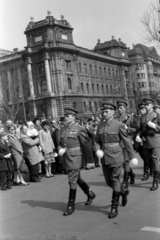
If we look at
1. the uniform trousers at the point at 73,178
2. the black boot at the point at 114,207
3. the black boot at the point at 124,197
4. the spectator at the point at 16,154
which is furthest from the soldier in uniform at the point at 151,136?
the spectator at the point at 16,154

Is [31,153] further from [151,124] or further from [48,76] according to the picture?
[48,76]

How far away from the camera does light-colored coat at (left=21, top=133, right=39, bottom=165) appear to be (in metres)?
10.4

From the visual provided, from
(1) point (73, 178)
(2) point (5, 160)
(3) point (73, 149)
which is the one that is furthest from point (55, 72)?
(1) point (73, 178)

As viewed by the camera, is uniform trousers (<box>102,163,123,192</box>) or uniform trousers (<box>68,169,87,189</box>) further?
uniform trousers (<box>68,169,87,189</box>)

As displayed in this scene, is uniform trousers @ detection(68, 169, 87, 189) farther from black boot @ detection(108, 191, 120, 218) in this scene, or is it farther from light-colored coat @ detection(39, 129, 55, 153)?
light-colored coat @ detection(39, 129, 55, 153)

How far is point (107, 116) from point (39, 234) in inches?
89.3

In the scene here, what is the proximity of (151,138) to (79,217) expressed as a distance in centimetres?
273

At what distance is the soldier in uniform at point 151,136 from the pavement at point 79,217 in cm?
56

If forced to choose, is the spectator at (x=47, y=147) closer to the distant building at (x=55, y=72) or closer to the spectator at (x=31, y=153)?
the spectator at (x=31, y=153)

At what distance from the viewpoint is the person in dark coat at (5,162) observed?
9377 millimetres

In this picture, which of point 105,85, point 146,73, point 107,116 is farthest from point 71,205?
point 146,73

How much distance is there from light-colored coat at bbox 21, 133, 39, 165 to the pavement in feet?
6.27

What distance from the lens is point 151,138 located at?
7.65m

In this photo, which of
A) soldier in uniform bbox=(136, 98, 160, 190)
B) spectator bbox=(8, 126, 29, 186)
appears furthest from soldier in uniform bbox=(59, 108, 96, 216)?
spectator bbox=(8, 126, 29, 186)
